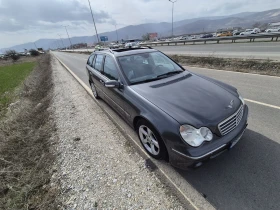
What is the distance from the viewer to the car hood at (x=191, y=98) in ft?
7.76

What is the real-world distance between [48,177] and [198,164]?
7.66ft

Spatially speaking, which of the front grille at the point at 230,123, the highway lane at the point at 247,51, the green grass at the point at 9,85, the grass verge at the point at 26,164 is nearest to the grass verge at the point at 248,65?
the highway lane at the point at 247,51

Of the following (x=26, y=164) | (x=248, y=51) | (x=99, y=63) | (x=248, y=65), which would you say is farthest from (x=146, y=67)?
(x=248, y=51)

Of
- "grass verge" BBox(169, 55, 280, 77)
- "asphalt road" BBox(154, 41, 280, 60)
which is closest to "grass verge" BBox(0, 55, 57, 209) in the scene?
"grass verge" BBox(169, 55, 280, 77)

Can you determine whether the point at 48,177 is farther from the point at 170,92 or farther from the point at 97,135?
the point at 170,92

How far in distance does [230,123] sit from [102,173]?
207 centimetres

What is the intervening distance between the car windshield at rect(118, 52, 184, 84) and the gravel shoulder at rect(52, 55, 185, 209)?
4.32 feet

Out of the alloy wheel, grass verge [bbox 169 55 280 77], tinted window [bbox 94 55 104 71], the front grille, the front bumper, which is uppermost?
tinted window [bbox 94 55 104 71]

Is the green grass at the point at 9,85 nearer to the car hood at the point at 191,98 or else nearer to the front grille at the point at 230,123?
the car hood at the point at 191,98

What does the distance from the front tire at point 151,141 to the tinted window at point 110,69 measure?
1.25m

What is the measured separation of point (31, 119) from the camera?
523 centimetres

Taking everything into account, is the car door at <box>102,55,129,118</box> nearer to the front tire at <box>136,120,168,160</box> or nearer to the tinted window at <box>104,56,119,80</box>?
the tinted window at <box>104,56,119,80</box>

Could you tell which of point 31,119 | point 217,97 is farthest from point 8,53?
point 217,97

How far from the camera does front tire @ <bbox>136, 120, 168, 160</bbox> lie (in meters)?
2.67
